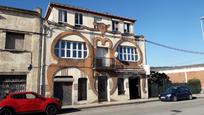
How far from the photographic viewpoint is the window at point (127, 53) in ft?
88.2

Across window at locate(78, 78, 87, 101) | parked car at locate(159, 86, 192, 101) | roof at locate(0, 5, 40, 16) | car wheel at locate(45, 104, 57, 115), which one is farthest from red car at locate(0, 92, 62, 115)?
parked car at locate(159, 86, 192, 101)

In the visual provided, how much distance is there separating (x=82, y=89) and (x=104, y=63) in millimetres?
3883

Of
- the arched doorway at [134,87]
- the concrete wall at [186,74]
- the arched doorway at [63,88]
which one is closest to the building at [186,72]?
the concrete wall at [186,74]

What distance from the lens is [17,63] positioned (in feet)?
65.0

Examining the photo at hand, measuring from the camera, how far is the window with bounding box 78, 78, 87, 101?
23297 mm

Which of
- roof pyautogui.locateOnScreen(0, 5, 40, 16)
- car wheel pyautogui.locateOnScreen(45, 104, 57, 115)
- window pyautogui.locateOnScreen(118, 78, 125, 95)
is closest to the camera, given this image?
car wheel pyautogui.locateOnScreen(45, 104, 57, 115)

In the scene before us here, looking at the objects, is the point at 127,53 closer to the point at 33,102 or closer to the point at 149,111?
the point at 149,111

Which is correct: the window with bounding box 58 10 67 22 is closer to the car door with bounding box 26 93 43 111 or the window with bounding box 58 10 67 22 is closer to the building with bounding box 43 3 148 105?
the building with bounding box 43 3 148 105

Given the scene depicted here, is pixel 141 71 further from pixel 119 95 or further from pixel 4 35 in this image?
pixel 4 35

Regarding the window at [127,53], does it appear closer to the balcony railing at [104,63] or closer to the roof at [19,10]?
the balcony railing at [104,63]

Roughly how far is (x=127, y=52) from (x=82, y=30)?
21.2ft

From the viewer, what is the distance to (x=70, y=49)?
909 inches

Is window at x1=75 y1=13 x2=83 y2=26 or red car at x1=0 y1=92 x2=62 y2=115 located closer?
red car at x1=0 y1=92 x2=62 y2=115

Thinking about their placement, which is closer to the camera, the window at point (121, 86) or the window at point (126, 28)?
the window at point (121, 86)
